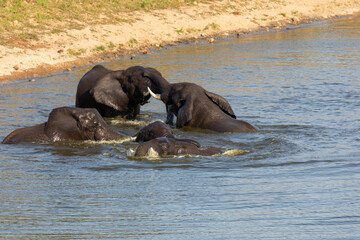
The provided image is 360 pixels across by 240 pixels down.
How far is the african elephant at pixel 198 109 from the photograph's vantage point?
36.8 ft

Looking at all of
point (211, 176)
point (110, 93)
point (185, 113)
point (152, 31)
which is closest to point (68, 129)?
point (185, 113)

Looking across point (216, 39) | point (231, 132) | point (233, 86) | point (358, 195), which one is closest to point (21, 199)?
point (358, 195)

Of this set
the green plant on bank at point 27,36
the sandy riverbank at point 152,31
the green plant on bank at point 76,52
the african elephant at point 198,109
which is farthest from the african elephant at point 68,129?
the green plant on bank at point 76,52

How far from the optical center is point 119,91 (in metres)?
12.8

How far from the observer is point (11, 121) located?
12.3m

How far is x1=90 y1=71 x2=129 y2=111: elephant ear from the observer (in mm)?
12586

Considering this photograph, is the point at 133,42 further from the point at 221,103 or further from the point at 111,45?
the point at 221,103

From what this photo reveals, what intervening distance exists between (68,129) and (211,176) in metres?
2.98

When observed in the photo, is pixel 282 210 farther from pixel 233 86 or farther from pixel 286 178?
pixel 233 86

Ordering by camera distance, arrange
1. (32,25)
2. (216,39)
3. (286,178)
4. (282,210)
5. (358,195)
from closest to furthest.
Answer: (282,210) → (358,195) → (286,178) → (32,25) → (216,39)

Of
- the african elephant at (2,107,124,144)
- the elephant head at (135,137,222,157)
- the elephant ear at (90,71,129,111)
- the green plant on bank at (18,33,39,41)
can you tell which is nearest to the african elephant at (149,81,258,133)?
the elephant ear at (90,71,129,111)

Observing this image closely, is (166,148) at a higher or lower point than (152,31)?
lower

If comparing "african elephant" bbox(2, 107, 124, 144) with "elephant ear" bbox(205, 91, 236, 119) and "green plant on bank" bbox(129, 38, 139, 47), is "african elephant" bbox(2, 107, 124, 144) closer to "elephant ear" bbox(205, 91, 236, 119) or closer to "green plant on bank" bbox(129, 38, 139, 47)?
"elephant ear" bbox(205, 91, 236, 119)

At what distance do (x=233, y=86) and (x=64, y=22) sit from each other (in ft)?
25.6
